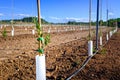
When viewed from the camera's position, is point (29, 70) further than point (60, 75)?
Yes

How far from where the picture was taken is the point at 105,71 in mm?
8531

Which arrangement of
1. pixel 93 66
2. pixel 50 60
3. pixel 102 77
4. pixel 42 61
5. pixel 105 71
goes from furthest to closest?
pixel 50 60, pixel 93 66, pixel 105 71, pixel 102 77, pixel 42 61

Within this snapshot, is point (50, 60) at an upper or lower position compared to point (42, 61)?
lower

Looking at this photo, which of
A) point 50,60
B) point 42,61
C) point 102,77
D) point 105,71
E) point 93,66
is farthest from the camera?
point 50,60

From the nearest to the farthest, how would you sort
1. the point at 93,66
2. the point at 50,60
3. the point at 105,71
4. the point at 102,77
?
the point at 102,77 → the point at 105,71 → the point at 93,66 → the point at 50,60

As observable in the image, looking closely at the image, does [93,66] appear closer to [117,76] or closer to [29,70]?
[117,76]

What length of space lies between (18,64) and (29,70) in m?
1.18

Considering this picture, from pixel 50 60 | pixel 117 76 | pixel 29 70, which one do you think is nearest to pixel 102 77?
pixel 117 76

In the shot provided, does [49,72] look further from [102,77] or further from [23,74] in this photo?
[102,77]

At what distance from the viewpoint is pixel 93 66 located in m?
9.43

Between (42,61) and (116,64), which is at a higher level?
(42,61)

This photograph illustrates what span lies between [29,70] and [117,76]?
293 centimetres

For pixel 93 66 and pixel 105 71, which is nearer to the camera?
pixel 105 71

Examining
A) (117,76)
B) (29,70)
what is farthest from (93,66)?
(29,70)
